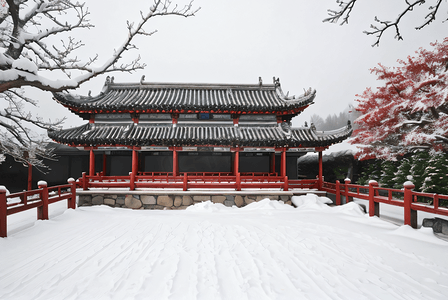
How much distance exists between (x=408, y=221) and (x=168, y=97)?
12904 millimetres

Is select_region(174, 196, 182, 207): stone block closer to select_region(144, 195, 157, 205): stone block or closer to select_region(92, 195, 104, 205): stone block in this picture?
select_region(144, 195, 157, 205): stone block

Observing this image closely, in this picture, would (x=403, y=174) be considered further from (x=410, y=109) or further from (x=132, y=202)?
(x=132, y=202)

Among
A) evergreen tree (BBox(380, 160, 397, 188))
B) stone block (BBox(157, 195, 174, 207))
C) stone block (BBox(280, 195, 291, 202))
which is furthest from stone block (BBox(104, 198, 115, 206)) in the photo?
evergreen tree (BBox(380, 160, 397, 188))

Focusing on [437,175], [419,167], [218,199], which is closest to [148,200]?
[218,199]

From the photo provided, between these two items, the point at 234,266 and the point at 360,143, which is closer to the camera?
the point at 234,266

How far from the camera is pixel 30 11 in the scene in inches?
222

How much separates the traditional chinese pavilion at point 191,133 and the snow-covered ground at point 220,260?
12.5ft

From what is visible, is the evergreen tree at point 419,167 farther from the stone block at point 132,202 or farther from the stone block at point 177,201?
the stone block at point 132,202

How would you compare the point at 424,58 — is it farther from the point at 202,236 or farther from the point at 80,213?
the point at 80,213

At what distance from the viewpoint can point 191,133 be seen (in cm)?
1127

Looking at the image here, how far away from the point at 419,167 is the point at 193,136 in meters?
12.7

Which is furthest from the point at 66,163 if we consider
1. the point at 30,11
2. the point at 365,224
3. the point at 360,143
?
the point at 360,143

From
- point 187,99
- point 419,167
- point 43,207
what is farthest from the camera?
point 187,99

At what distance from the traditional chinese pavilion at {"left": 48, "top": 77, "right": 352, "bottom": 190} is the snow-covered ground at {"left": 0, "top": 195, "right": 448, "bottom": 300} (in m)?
3.81
